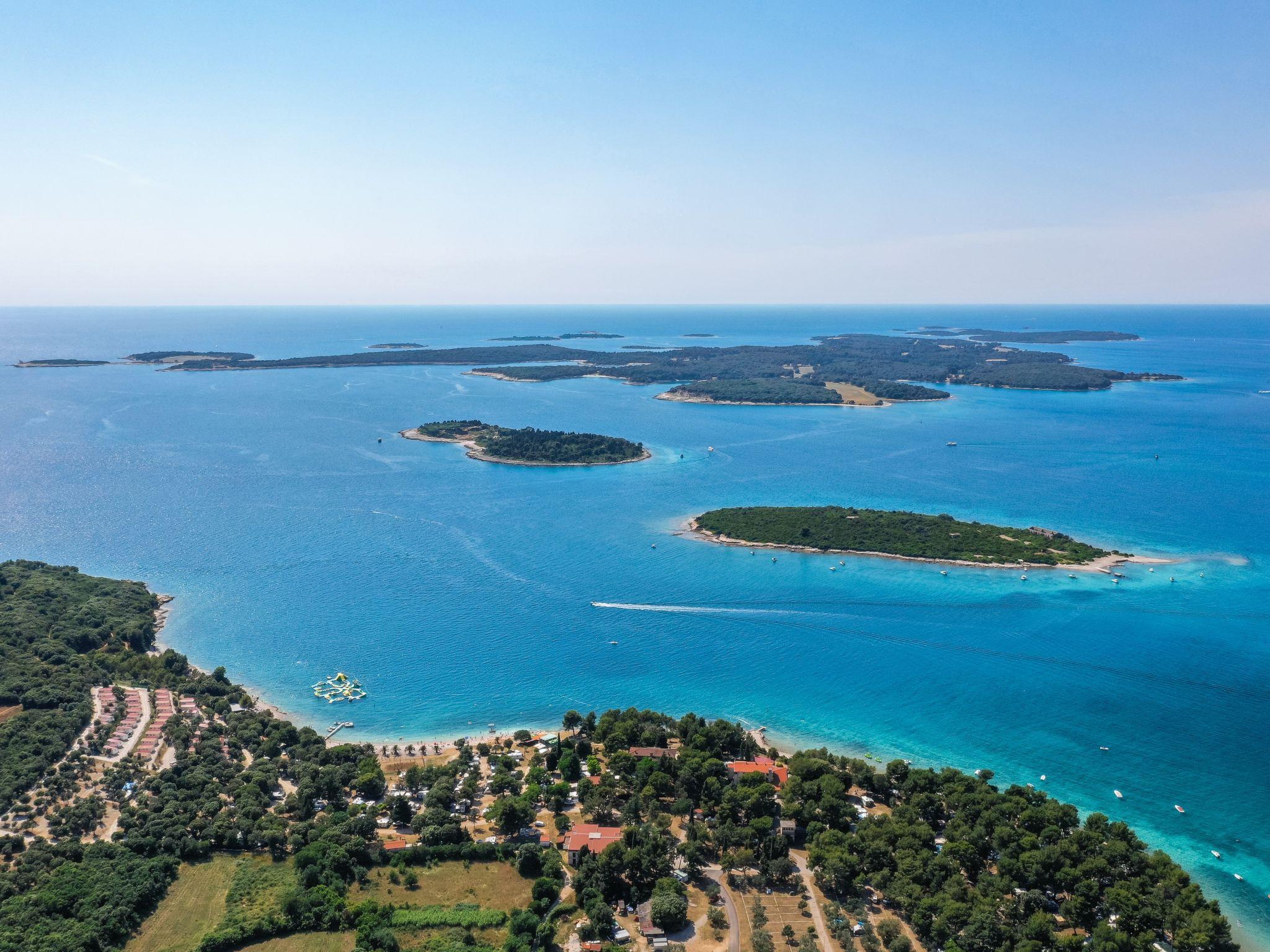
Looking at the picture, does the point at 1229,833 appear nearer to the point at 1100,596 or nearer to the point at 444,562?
the point at 1100,596

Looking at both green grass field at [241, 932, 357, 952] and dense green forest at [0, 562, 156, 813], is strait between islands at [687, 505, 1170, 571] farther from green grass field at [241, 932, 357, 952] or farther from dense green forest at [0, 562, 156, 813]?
green grass field at [241, 932, 357, 952]

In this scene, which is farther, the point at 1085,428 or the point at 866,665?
the point at 1085,428

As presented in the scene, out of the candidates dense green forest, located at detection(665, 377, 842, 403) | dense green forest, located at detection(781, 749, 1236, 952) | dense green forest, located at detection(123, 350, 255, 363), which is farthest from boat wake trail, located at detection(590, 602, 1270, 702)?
dense green forest, located at detection(123, 350, 255, 363)

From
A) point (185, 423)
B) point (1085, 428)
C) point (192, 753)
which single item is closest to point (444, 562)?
point (192, 753)

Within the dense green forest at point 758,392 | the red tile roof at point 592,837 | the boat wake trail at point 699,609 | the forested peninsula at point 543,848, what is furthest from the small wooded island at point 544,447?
the red tile roof at point 592,837

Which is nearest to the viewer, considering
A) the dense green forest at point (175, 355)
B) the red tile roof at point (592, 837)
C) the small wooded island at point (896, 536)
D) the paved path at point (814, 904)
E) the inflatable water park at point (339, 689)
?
the paved path at point (814, 904)

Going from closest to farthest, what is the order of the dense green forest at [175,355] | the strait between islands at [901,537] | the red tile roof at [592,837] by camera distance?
the red tile roof at [592,837] → the strait between islands at [901,537] → the dense green forest at [175,355]

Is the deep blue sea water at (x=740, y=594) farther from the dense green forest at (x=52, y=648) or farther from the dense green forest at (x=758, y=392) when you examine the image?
the dense green forest at (x=758, y=392)
